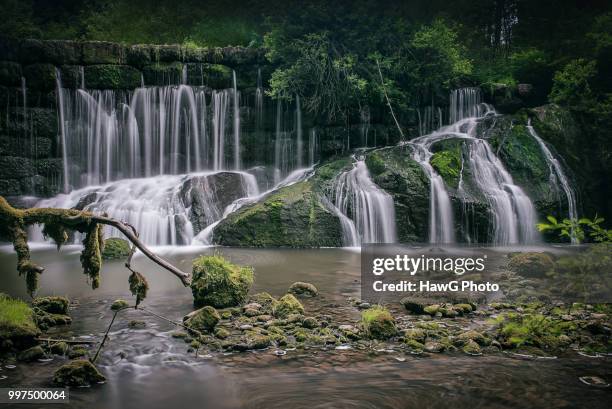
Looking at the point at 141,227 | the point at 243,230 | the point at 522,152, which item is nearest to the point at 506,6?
the point at 522,152

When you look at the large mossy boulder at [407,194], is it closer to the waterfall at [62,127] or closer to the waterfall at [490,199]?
the waterfall at [490,199]

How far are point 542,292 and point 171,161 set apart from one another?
1468 cm

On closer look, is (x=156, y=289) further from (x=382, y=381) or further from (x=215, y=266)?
(x=382, y=381)

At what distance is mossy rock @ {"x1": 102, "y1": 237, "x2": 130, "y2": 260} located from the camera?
38.0 feet

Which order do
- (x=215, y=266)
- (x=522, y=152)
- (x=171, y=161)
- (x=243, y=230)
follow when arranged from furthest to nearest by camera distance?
(x=171, y=161)
(x=522, y=152)
(x=243, y=230)
(x=215, y=266)

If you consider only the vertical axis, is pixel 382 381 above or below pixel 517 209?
below

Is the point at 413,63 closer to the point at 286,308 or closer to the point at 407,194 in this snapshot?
the point at 407,194

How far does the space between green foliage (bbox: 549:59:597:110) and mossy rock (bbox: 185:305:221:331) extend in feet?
53.8

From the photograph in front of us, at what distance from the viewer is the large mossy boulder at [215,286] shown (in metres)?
7.03

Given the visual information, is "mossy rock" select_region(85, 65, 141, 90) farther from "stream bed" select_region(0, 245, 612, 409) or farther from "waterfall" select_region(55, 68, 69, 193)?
"stream bed" select_region(0, 245, 612, 409)

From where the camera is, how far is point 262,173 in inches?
754

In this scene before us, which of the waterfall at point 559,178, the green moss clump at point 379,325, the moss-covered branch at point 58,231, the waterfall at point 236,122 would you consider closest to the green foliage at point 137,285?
the moss-covered branch at point 58,231

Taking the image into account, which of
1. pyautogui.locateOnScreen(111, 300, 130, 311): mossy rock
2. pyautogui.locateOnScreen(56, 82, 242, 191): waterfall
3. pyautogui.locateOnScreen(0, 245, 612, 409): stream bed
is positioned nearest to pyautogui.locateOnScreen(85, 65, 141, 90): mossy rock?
pyautogui.locateOnScreen(56, 82, 242, 191): waterfall

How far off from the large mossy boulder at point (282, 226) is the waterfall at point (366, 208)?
0.63m
